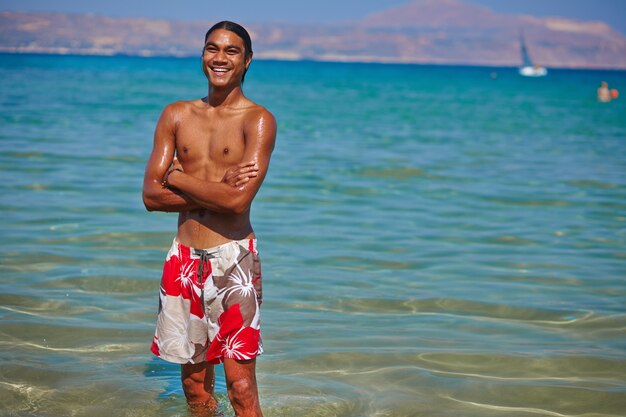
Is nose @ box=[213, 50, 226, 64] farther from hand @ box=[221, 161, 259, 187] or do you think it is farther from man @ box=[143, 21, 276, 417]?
hand @ box=[221, 161, 259, 187]

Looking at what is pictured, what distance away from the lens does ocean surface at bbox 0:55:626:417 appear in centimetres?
531

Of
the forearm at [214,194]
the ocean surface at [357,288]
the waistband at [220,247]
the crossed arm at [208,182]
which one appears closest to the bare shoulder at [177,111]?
the crossed arm at [208,182]

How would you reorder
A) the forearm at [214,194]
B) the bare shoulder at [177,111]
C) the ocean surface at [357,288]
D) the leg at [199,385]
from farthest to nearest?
the ocean surface at [357,288] < the leg at [199,385] < the bare shoulder at [177,111] < the forearm at [214,194]

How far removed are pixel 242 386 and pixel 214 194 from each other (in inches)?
34.5

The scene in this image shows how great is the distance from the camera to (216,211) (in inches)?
157

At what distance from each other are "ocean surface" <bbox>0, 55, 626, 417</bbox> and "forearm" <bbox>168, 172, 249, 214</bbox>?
1291 mm

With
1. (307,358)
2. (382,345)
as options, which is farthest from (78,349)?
(382,345)

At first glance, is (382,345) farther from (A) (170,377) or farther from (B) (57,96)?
(B) (57,96)

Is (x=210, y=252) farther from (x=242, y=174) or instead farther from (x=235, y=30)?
(x=235, y=30)

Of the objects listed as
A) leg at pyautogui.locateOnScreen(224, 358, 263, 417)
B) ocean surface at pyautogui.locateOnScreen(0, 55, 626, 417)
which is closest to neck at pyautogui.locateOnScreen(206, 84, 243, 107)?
leg at pyautogui.locateOnScreen(224, 358, 263, 417)

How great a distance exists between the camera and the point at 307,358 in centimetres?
588

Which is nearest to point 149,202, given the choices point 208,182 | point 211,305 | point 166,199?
point 166,199

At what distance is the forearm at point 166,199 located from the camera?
404 cm

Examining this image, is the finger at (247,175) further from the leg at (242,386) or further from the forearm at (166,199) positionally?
the leg at (242,386)
